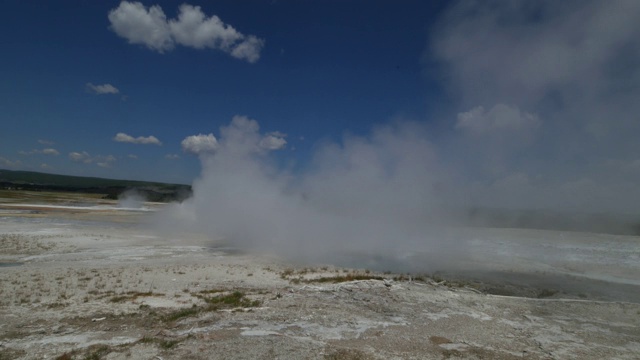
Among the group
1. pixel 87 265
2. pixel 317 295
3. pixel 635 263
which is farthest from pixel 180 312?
pixel 635 263

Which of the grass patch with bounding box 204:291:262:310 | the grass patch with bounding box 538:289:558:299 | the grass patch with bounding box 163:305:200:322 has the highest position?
the grass patch with bounding box 538:289:558:299

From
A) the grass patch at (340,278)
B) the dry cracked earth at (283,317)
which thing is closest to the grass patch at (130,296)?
the dry cracked earth at (283,317)

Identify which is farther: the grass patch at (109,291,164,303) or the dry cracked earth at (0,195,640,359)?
the grass patch at (109,291,164,303)

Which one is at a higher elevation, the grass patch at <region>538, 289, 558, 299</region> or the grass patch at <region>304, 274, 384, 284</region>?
the grass patch at <region>538, 289, 558, 299</region>

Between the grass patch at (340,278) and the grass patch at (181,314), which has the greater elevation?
the grass patch at (340,278)

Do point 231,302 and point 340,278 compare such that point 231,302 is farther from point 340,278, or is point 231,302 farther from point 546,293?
point 546,293

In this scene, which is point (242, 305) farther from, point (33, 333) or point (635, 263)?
point (635, 263)

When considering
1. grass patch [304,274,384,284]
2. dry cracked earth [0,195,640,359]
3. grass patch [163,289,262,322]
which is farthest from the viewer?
grass patch [304,274,384,284]

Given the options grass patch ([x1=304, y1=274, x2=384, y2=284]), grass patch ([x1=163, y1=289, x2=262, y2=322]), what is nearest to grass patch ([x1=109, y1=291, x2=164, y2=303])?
grass patch ([x1=163, y1=289, x2=262, y2=322])

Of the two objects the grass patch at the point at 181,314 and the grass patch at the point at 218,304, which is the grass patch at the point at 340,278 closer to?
the grass patch at the point at 218,304

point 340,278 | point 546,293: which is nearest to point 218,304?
point 340,278

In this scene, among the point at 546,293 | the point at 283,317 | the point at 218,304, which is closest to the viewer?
the point at 283,317

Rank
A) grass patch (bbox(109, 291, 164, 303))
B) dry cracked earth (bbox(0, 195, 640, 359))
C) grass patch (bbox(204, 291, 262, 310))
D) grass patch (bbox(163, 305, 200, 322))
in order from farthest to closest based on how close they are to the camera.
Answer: grass patch (bbox(109, 291, 164, 303)), grass patch (bbox(204, 291, 262, 310)), grass patch (bbox(163, 305, 200, 322)), dry cracked earth (bbox(0, 195, 640, 359))

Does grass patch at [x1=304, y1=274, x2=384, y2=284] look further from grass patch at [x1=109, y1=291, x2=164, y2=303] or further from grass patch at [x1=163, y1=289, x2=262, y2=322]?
grass patch at [x1=109, y1=291, x2=164, y2=303]
